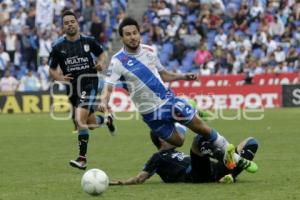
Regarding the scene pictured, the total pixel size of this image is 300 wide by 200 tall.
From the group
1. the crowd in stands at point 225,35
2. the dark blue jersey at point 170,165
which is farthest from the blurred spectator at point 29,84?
the dark blue jersey at point 170,165

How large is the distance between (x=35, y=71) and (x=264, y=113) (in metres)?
10.1

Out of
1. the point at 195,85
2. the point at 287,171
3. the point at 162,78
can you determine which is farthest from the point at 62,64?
the point at 195,85

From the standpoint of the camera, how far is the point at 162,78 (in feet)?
36.8

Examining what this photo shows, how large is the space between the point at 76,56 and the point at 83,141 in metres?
1.63

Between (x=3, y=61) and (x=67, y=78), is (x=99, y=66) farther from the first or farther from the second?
(x=3, y=61)

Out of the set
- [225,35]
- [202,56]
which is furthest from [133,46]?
[225,35]

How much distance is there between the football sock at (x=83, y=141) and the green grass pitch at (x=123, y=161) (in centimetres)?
30

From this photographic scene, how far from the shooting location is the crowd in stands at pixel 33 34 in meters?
31.6

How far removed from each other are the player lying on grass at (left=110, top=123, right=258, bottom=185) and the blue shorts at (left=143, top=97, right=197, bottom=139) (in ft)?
0.80

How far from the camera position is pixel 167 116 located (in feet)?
34.9

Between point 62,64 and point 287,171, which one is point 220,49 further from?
point 287,171

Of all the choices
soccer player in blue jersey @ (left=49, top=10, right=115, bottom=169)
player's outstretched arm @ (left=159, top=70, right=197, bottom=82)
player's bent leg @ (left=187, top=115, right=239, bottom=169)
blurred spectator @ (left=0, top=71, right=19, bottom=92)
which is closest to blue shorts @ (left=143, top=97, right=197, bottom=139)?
player's bent leg @ (left=187, top=115, right=239, bottom=169)

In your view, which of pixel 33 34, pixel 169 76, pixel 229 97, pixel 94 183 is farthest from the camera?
pixel 33 34

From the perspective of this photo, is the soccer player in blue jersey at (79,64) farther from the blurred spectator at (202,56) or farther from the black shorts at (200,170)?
the blurred spectator at (202,56)
